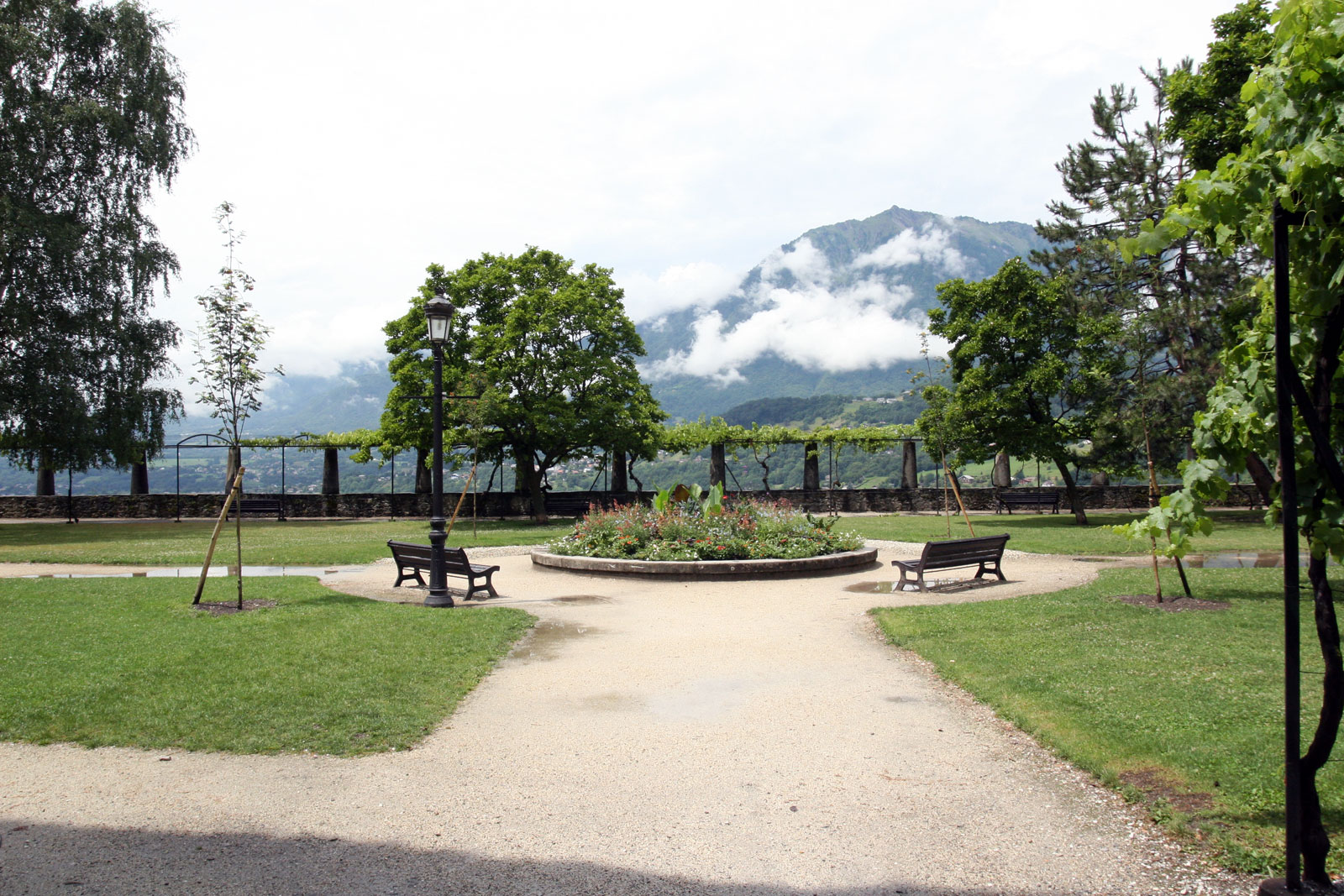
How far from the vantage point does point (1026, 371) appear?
78.5 feet

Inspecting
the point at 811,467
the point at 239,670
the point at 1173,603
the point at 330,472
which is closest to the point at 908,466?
the point at 811,467

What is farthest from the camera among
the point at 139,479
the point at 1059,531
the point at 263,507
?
the point at 139,479

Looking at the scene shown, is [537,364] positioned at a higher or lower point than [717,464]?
higher

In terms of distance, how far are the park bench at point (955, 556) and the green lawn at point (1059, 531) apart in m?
1.78

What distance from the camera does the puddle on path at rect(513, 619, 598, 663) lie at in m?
7.78

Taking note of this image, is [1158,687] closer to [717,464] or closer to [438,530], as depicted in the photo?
[438,530]

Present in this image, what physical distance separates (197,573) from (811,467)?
24.0 metres

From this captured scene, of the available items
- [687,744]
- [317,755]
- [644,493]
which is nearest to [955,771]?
[687,744]

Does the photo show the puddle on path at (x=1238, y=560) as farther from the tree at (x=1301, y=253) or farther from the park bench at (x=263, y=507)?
the park bench at (x=263, y=507)

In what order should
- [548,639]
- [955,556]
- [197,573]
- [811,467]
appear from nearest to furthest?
[548,639] → [955,556] → [197,573] → [811,467]

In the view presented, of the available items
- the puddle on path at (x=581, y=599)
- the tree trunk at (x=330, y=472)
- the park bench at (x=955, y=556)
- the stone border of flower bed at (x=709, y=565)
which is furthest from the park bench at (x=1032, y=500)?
the tree trunk at (x=330, y=472)

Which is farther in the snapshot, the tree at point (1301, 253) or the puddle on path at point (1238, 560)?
the puddle on path at point (1238, 560)

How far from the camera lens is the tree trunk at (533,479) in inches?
1075

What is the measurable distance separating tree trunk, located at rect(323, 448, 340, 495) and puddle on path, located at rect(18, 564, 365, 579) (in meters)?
16.6
